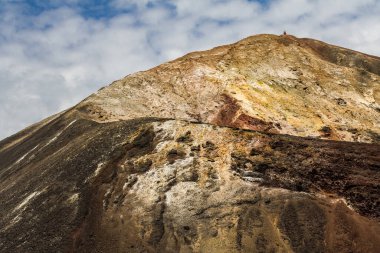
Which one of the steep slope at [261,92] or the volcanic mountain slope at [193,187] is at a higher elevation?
the steep slope at [261,92]

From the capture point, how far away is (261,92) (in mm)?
49938

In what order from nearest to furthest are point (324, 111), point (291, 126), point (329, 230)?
1. point (329, 230)
2. point (291, 126)
3. point (324, 111)

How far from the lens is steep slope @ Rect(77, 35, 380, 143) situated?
4575 centimetres

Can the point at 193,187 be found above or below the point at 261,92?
below

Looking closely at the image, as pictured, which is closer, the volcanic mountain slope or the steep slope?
the volcanic mountain slope

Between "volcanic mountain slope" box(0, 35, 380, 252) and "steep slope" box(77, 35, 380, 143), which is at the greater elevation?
"steep slope" box(77, 35, 380, 143)

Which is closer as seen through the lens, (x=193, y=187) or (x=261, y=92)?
(x=193, y=187)

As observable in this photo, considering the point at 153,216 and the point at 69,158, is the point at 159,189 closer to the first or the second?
the point at 153,216

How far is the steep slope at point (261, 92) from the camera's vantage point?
150 ft

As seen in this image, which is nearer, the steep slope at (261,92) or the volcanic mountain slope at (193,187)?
the volcanic mountain slope at (193,187)

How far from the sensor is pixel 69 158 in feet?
120

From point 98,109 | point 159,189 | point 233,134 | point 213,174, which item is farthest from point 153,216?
point 98,109

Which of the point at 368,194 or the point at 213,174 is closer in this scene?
the point at 368,194

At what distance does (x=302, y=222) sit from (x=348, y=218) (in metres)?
2.44
